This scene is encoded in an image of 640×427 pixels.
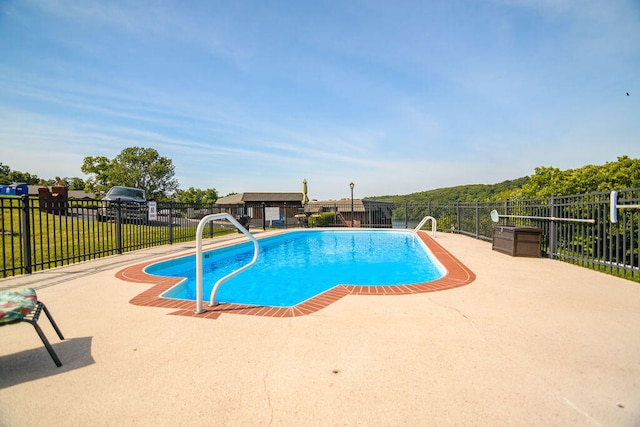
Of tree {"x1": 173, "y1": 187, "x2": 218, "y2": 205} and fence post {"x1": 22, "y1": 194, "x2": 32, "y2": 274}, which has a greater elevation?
tree {"x1": 173, "y1": 187, "x2": 218, "y2": 205}

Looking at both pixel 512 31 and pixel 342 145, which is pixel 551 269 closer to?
pixel 512 31

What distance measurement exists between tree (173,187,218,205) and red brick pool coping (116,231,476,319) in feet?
180

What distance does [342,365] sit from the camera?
247cm

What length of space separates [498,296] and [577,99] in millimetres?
11977

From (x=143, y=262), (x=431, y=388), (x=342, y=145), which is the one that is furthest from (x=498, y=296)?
(x=342, y=145)

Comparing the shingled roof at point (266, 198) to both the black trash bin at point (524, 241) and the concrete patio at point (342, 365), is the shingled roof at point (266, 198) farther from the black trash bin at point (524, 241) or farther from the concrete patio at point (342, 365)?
the concrete patio at point (342, 365)

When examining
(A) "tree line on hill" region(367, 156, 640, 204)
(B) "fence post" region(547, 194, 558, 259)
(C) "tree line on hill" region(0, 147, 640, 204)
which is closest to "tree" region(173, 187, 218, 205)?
(C) "tree line on hill" region(0, 147, 640, 204)

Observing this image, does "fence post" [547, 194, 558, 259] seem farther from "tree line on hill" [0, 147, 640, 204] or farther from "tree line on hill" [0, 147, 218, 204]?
"tree line on hill" [0, 147, 218, 204]

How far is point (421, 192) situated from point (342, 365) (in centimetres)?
7292

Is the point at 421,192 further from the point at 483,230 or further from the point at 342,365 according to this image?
the point at 342,365

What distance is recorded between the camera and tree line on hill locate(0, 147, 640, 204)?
1130 centimetres

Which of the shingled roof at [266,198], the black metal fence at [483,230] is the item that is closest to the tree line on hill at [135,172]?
the shingled roof at [266,198]

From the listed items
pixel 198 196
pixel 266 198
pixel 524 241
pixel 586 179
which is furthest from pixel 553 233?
pixel 198 196

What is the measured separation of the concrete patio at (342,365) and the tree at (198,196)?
5771 cm
